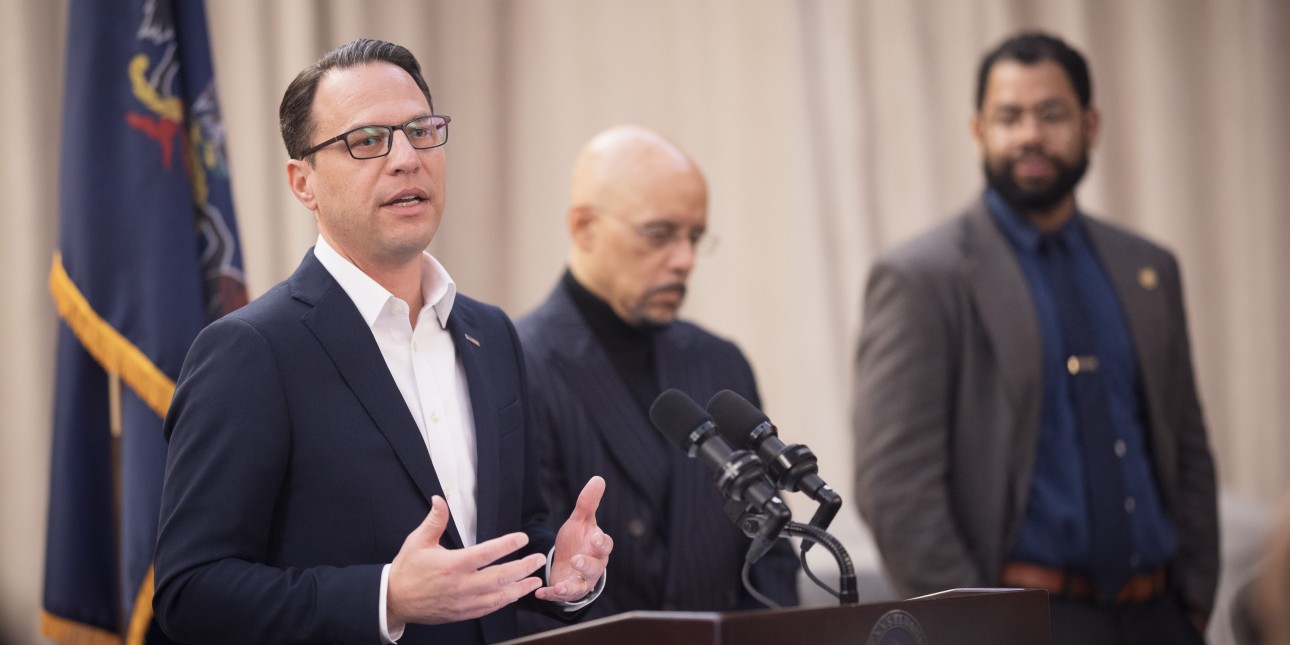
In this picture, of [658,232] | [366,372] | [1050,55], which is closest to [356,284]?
[366,372]

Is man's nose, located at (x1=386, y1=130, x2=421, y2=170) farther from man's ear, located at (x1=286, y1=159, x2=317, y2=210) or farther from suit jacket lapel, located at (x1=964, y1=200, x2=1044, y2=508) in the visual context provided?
suit jacket lapel, located at (x1=964, y1=200, x2=1044, y2=508)

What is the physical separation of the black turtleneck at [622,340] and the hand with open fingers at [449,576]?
1.28 metres

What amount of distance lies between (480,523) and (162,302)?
1.49m

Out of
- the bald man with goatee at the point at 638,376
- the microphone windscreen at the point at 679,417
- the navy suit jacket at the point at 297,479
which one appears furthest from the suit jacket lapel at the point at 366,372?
the bald man with goatee at the point at 638,376

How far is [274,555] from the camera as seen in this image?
165 centimetres

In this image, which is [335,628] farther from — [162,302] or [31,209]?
[31,209]

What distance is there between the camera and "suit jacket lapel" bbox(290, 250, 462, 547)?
1.67 metres

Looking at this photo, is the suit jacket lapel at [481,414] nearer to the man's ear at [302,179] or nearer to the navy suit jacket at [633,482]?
the man's ear at [302,179]

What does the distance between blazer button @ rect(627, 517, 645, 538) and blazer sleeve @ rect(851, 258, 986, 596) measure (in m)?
0.82

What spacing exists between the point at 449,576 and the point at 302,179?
0.60m

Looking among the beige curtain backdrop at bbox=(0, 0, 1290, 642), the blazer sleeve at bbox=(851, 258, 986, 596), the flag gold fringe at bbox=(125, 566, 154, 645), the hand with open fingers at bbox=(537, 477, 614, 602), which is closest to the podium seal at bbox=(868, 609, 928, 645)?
the hand with open fingers at bbox=(537, 477, 614, 602)

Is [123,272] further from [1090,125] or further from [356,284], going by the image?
[1090,125]

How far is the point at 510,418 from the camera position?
1.83 meters

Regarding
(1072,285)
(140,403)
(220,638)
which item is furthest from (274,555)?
(1072,285)
